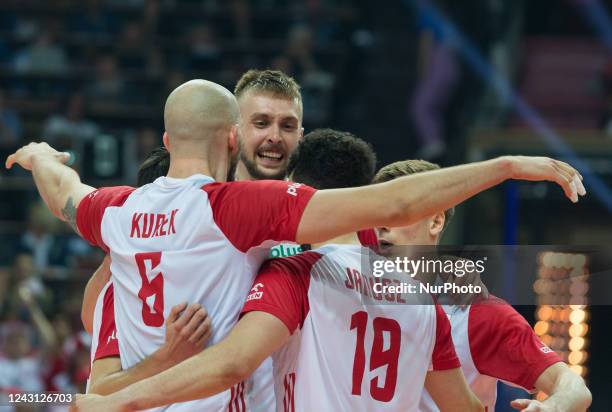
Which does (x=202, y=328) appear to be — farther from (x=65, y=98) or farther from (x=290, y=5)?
Result: (x=290, y=5)

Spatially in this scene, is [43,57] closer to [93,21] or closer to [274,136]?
[93,21]

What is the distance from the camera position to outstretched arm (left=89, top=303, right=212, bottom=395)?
3371 mm

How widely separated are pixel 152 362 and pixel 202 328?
0.72 feet

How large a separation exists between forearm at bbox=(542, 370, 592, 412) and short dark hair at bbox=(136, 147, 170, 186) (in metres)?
1.76

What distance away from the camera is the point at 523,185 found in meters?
10.6

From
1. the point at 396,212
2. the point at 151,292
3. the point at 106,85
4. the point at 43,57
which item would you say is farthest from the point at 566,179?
the point at 43,57

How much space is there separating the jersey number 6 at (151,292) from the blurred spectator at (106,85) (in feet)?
34.6

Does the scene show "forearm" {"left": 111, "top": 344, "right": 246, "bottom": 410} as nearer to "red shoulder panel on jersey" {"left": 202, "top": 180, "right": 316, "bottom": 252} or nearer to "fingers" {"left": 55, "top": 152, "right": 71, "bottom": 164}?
"red shoulder panel on jersey" {"left": 202, "top": 180, "right": 316, "bottom": 252}

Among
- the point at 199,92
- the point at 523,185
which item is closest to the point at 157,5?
the point at 523,185

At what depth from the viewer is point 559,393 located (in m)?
3.43

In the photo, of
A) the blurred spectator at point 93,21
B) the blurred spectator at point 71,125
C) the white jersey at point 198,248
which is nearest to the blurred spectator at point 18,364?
the blurred spectator at point 71,125

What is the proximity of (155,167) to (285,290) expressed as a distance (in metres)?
1.26

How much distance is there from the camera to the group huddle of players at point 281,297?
3.23 metres

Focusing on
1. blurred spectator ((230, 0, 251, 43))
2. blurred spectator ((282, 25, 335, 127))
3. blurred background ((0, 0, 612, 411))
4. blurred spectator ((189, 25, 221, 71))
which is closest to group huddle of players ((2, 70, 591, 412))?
blurred background ((0, 0, 612, 411))
